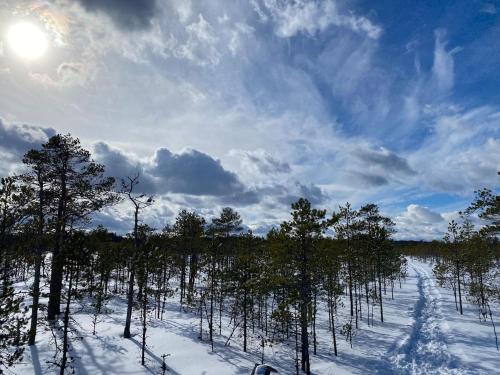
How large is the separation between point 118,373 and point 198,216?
25.8 m

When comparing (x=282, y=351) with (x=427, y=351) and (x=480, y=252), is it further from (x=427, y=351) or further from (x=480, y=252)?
(x=480, y=252)

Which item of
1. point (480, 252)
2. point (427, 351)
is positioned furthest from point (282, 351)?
point (480, 252)

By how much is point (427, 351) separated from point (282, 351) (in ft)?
38.9

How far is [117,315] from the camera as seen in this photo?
3397 centimetres

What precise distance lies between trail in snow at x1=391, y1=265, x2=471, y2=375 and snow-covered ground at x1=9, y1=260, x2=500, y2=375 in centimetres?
6

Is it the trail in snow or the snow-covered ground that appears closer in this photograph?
the snow-covered ground

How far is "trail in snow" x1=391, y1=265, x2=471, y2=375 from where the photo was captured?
22.2 m

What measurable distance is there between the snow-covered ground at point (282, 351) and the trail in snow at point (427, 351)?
2.4 inches

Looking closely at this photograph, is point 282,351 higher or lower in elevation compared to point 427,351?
lower

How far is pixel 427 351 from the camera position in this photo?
25.7 meters

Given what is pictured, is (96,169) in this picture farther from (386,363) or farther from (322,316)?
(322,316)

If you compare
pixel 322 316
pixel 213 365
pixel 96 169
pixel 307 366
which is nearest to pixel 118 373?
pixel 213 365

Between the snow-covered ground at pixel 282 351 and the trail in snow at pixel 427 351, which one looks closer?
the snow-covered ground at pixel 282 351

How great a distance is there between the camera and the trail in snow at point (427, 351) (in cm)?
2217
